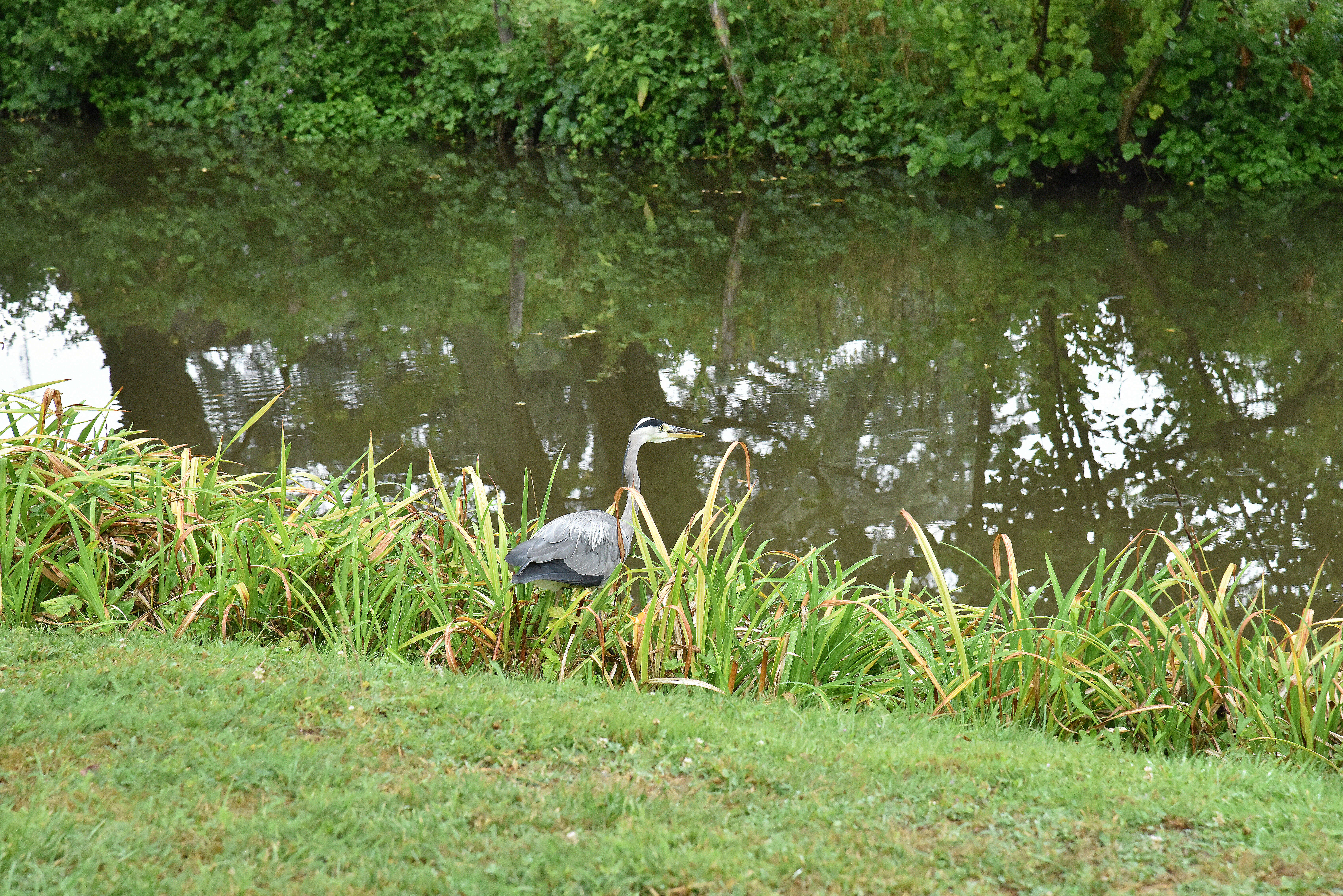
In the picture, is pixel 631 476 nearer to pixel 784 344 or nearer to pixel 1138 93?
pixel 784 344

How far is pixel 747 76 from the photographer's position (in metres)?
17.5

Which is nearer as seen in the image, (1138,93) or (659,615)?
(659,615)

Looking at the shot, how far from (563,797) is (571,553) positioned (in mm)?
1398

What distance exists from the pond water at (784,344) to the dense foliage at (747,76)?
0.89 metres

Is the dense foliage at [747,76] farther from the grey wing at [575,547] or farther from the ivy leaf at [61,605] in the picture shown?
the ivy leaf at [61,605]

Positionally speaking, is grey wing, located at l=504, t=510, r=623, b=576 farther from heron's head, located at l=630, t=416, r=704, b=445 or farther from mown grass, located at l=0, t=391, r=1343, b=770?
heron's head, located at l=630, t=416, r=704, b=445

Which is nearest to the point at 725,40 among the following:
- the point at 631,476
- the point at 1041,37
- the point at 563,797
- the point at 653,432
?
the point at 1041,37

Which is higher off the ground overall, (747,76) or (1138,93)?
(747,76)

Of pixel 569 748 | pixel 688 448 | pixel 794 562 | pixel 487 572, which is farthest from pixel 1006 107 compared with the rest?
pixel 569 748

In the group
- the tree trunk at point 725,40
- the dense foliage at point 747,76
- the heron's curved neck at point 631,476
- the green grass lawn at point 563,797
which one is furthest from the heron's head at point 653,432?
the tree trunk at point 725,40

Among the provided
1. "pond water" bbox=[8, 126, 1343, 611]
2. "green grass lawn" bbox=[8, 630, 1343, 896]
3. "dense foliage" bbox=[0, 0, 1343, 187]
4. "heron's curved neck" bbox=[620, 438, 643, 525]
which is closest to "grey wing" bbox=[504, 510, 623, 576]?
"heron's curved neck" bbox=[620, 438, 643, 525]

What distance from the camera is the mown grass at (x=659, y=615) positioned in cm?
438

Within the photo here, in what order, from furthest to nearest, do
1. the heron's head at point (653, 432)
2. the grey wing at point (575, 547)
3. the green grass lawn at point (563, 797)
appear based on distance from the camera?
1. the heron's head at point (653, 432)
2. the grey wing at point (575, 547)
3. the green grass lawn at point (563, 797)

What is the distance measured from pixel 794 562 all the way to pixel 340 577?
2425 mm
